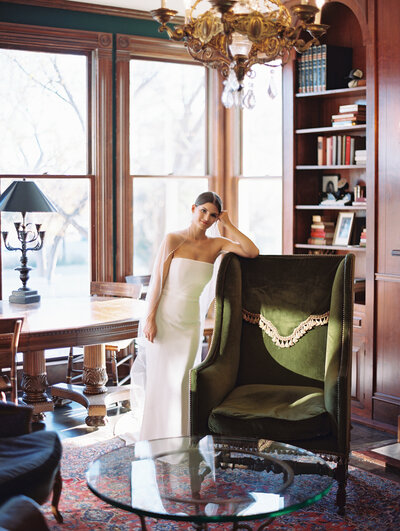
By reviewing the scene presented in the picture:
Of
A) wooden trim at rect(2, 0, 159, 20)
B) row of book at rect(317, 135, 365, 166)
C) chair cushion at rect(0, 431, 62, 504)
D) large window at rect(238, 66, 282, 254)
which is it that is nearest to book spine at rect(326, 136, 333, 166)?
row of book at rect(317, 135, 365, 166)

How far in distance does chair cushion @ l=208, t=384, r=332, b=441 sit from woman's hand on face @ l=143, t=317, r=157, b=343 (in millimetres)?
673

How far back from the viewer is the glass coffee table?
252 cm

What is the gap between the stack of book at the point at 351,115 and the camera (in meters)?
5.35

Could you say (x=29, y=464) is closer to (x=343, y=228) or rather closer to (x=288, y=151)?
(x=343, y=228)

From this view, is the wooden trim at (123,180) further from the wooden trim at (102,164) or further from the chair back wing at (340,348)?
the chair back wing at (340,348)

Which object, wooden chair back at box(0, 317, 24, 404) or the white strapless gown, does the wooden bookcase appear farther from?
wooden chair back at box(0, 317, 24, 404)

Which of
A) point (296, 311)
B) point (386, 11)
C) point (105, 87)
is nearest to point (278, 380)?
point (296, 311)

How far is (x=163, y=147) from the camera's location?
6.64 metres

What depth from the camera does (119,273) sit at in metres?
6.42

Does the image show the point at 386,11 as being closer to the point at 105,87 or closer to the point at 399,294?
the point at 399,294

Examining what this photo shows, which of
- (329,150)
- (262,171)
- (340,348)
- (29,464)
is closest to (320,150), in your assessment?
(329,150)

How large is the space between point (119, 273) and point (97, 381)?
136 centimetres

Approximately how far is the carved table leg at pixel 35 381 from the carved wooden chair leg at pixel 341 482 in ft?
7.31

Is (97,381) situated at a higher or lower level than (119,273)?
lower
